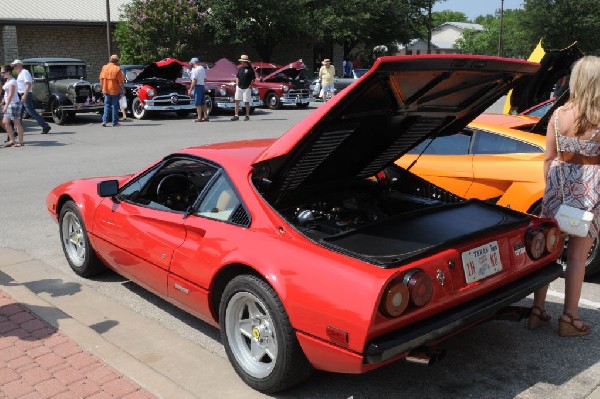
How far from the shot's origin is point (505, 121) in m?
6.59

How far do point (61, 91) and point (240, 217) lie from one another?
51.2ft

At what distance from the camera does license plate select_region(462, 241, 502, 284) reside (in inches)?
136

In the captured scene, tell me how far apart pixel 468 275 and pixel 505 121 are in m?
3.59

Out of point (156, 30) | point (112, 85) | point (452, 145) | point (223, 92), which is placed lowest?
point (452, 145)

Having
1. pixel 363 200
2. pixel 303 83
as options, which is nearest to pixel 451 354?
pixel 363 200

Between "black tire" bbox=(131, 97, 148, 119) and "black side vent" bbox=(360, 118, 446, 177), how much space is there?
49.5 ft

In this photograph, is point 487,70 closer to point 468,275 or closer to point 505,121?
point 468,275

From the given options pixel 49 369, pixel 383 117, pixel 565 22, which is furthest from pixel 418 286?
pixel 565 22

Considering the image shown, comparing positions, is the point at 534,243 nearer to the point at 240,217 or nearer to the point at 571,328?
the point at 571,328

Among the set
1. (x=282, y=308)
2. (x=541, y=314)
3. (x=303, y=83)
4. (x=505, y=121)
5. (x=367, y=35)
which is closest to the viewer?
(x=282, y=308)

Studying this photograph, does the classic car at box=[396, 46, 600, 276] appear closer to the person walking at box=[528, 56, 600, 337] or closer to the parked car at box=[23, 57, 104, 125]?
the person walking at box=[528, 56, 600, 337]

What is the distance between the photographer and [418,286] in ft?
10.2

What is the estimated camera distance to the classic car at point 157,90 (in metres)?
18.6

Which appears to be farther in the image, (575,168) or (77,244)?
(77,244)
